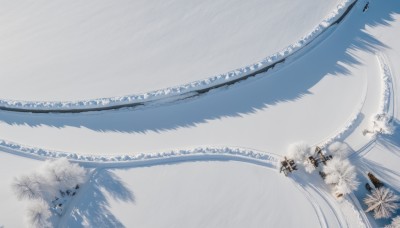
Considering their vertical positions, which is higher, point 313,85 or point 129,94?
point 313,85

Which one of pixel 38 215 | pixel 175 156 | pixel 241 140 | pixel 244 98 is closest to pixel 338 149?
pixel 241 140

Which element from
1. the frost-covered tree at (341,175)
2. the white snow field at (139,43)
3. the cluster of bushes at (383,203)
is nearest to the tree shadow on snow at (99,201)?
the white snow field at (139,43)

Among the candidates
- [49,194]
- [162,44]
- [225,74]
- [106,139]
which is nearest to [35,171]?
[49,194]

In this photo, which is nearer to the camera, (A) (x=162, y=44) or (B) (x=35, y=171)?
(B) (x=35, y=171)

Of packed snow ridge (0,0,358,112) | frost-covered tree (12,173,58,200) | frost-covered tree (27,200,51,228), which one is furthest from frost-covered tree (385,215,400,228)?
frost-covered tree (27,200,51,228)

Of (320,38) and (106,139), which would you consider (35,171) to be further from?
(320,38)
